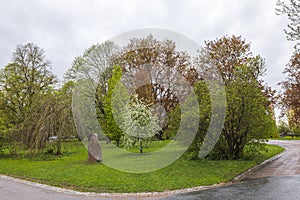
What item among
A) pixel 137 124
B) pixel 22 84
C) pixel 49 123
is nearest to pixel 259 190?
pixel 137 124

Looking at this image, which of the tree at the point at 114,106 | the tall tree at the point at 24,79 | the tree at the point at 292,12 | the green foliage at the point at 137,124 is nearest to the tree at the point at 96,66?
the tall tree at the point at 24,79

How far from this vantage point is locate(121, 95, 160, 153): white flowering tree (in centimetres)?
1742

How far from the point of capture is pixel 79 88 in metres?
21.6

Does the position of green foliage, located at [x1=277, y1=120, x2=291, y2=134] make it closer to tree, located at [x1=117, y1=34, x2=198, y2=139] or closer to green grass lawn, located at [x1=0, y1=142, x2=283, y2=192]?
tree, located at [x1=117, y1=34, x2=198, y2=139]

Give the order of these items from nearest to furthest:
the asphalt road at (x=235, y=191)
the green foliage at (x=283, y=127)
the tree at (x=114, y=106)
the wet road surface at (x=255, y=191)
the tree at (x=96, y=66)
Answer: the wet road surface at (x=255, y=191), the asphalt road at (x=235, y=191), the tree at (x=114, y=106), the tree at (x=96, y=66), the green foliage at (x=283, y=127)

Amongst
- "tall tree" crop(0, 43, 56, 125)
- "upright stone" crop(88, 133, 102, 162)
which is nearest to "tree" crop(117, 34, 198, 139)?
"tall tree" crop(0, 43, 56, 125)

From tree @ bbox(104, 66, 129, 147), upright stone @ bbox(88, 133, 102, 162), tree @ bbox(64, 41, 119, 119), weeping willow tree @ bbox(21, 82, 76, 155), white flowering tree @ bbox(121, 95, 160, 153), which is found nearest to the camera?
upright stone @ bbox(88, 133, 102, 162)

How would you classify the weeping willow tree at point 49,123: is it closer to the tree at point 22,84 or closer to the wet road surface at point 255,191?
the tree at point 22,84

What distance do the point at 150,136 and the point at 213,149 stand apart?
5.14 m

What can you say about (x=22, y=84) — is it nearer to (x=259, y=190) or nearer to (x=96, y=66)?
(x=96, y=66)

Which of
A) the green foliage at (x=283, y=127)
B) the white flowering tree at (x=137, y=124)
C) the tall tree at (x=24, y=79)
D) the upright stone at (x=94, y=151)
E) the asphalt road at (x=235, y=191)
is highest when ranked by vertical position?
the tall tree at (x=24, y=79)

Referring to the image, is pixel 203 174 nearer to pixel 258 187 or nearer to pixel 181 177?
pixel 181 177

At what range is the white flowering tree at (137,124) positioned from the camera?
1742 centimetres

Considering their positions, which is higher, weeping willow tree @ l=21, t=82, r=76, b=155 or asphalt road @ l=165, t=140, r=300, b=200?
weeping willow tree @ l=21, t=82, r=76, b=155
